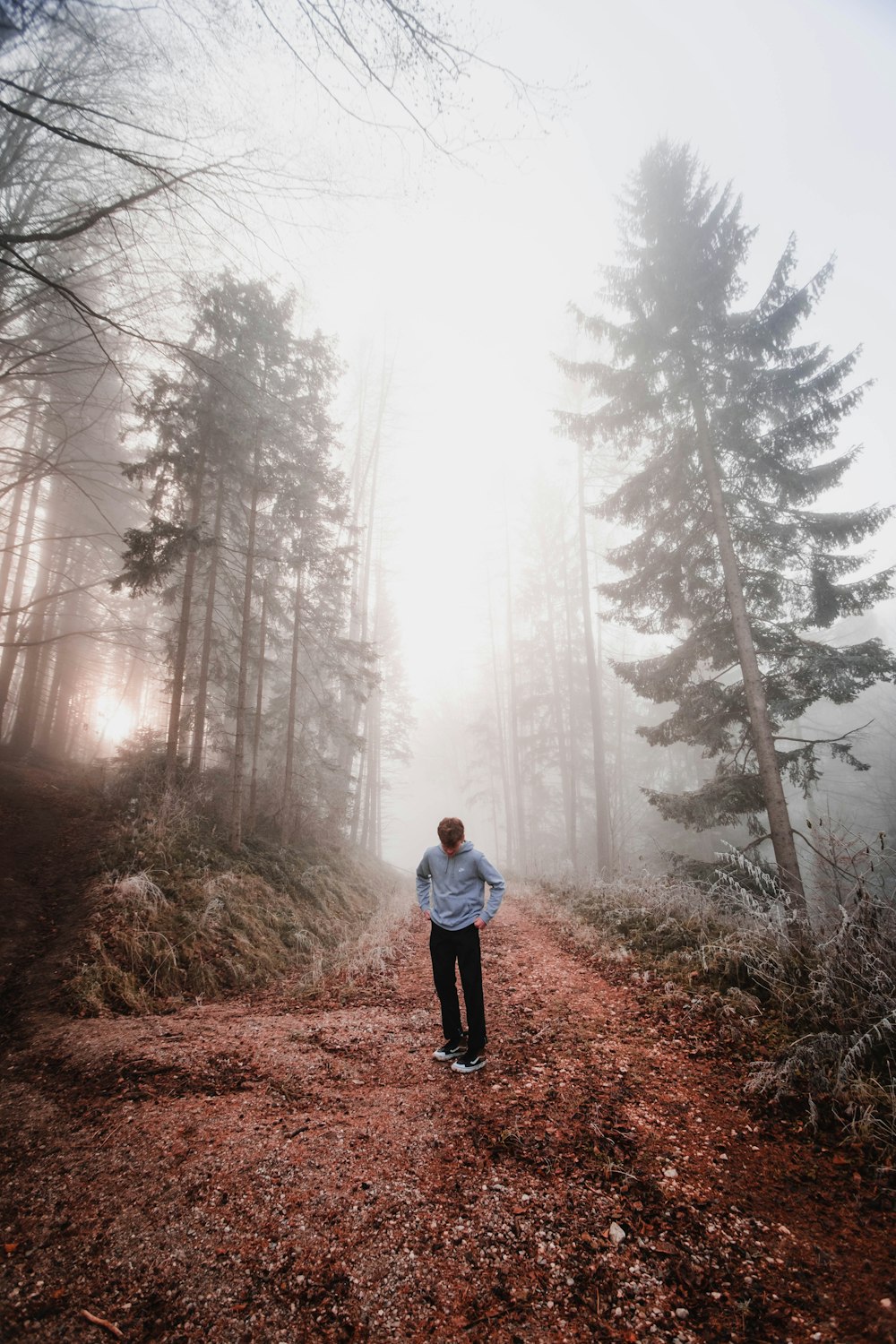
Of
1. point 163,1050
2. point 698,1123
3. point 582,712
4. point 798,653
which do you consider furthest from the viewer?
point 582,712

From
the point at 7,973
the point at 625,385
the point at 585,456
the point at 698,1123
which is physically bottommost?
the point at 698,1123

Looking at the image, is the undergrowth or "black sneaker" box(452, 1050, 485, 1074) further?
the undergrowth

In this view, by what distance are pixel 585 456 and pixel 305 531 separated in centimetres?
1146

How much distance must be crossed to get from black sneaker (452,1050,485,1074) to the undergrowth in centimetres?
333

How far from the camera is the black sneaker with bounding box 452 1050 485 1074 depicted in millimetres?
4312

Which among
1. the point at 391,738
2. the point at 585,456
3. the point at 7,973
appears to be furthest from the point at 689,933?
the point at 391,738

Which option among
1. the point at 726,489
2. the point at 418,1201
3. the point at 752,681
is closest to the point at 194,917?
the point at 418,1201

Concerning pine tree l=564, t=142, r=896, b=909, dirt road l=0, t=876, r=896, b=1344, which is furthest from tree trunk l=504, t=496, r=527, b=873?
dirt road l=0, t=876, r=896, b=1344

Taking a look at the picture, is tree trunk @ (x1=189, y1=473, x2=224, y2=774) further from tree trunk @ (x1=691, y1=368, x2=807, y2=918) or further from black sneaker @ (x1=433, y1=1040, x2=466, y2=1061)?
tree trunk @ (x1=691, y1=368, x2=807, y2=918)

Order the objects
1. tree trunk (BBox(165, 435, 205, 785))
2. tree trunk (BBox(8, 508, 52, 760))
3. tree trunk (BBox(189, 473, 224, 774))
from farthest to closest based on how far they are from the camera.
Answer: tree trunk (BBox(8, 508, 52, 760)) < tree trunk (BBox(189, 473, 224, 774)) < tree trunk (BBox(165, 435, 205, 785))

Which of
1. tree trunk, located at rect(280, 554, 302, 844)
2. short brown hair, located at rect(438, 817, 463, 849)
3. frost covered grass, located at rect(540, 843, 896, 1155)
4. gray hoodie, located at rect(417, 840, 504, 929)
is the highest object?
tree trunk, located at rect(280, 554, 302, 844)

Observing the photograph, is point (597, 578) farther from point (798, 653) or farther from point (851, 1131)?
point (851, 1131)

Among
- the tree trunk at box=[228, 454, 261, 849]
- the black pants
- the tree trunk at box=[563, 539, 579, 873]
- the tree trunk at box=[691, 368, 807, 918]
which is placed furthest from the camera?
the tree trunk at box=[563, 539, 579, 873]

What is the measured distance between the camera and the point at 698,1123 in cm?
336
